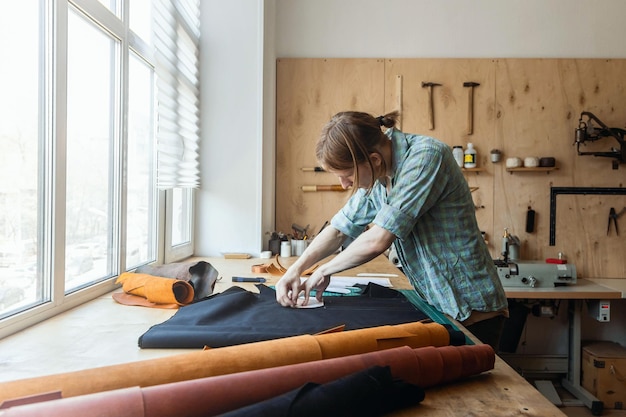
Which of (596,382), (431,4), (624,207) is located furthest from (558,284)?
(431,4)

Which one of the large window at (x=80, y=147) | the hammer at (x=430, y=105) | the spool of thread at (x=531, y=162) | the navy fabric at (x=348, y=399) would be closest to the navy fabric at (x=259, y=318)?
the navy fabric at (x=348, y=399)

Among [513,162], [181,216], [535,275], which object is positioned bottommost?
[535,275]

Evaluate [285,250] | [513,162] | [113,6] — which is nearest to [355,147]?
[113,6]

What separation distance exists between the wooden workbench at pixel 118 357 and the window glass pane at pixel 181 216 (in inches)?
50.1

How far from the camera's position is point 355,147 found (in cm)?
147

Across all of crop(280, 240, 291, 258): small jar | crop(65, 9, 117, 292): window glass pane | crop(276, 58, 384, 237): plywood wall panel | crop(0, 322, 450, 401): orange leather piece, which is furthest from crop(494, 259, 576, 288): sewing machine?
crop(65, 9, 117, 292): window glass pane

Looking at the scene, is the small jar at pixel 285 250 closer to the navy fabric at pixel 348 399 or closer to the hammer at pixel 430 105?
the hammer at pixel 430 105

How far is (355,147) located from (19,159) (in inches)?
40.5

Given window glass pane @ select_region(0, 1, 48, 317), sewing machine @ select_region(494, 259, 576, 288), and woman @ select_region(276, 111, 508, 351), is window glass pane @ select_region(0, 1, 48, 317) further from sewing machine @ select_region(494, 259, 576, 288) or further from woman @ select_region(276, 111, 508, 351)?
sewing machine @ select_region(494, 259, 576, 288)

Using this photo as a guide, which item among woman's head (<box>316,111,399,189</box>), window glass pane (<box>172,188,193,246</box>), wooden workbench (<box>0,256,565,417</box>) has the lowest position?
wooden workbench (<box>0,256,565,417</box>)

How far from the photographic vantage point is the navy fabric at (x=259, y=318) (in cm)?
117

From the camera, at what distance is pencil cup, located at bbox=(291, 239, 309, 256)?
3398 millimetres

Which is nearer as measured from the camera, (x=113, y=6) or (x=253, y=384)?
(x=253, y=384)

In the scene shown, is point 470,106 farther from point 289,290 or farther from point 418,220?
point 289,290
